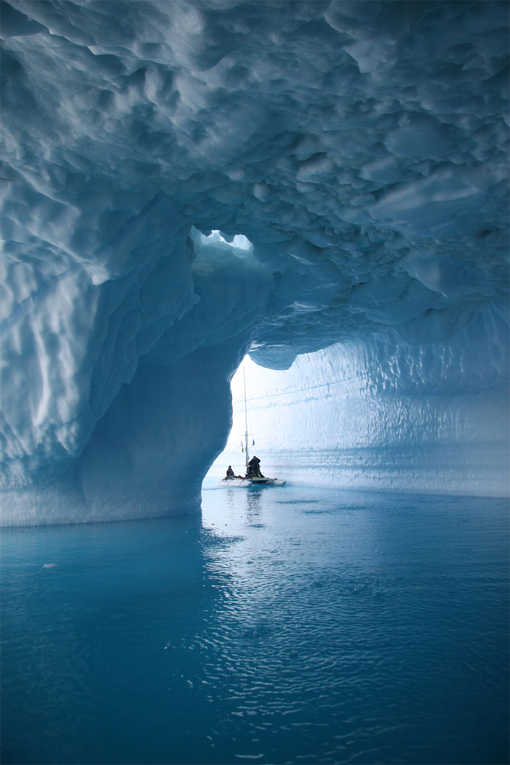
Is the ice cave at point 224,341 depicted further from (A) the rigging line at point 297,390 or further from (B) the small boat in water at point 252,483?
(B) the small boat in water at point 252,483

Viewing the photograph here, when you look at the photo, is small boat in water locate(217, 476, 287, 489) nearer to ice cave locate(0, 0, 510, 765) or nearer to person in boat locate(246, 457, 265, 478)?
person in boat locate(246, 457, 265, 478)

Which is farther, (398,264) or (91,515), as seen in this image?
(91,515)

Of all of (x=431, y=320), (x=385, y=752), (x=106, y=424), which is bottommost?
(x=385, y=752)

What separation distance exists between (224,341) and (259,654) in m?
5.47

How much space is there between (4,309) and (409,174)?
11.2ft

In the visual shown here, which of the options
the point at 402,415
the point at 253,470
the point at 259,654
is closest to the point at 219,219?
the point at 259,654

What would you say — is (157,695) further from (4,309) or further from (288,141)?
(4,309)

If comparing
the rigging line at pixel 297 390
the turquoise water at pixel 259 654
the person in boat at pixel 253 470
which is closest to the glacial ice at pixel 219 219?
the turquoise water at pixel 259 654

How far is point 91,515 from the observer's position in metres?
6.20

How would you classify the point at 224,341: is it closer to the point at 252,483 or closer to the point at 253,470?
the point at 252,483

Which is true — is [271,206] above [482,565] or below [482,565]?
above

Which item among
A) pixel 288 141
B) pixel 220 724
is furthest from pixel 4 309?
pixel 220 724

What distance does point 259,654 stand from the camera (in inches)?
84.0

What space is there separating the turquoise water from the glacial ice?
1.94 m
